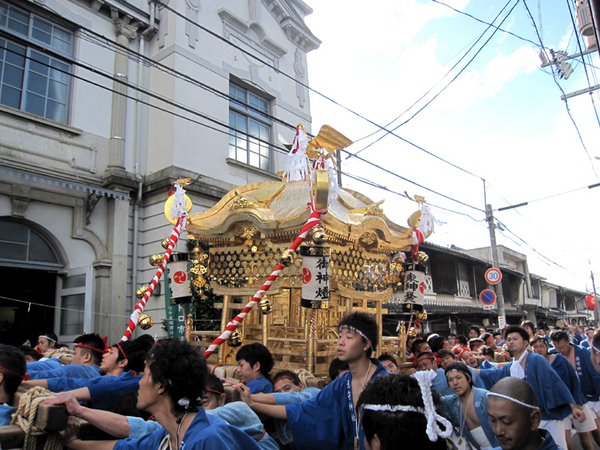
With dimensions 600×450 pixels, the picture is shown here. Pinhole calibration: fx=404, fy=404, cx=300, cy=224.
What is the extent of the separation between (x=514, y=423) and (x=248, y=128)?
494 inches

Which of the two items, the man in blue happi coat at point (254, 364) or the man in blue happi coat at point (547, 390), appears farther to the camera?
the man in blue happi coat at point (547, 390)

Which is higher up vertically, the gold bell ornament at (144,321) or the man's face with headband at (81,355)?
the gold bell ornament at (144,321)

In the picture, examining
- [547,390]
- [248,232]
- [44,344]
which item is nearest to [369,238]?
[248,232]

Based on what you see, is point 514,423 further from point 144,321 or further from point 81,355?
point 144,321

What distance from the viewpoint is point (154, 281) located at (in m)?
5.87

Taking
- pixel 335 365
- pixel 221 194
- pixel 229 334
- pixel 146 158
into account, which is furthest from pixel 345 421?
pixel 146 158

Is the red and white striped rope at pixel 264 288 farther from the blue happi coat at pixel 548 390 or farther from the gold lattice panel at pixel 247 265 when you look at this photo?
the blue happi coat at pixel 548 390

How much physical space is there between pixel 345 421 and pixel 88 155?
945 centimetres

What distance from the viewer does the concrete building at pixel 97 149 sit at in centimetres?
894

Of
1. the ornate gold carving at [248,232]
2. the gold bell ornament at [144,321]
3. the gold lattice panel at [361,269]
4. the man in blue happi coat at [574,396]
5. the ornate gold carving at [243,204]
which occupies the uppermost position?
the ornate gold carving at [243,204]

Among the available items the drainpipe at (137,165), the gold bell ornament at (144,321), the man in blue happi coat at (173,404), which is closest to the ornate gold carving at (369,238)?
the gold bell ornament at (144,321)

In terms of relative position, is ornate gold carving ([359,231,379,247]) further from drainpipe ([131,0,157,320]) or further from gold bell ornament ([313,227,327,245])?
drainpipe ([131,0,157,320])

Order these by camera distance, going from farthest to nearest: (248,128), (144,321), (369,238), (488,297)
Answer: (248,128) → (488,297) → (369,238) → (144,321)

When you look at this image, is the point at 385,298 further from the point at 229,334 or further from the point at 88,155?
the point at 88,155
